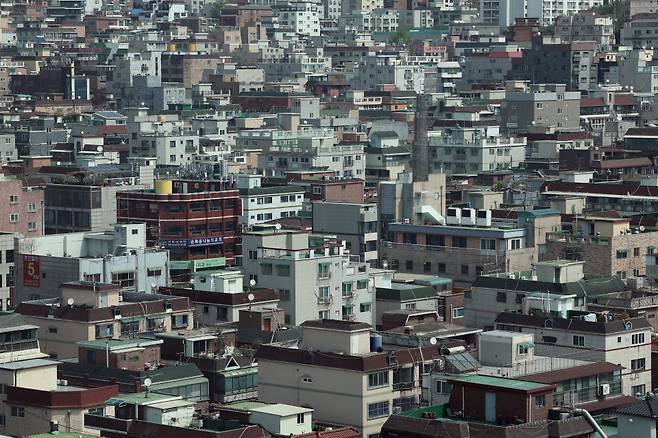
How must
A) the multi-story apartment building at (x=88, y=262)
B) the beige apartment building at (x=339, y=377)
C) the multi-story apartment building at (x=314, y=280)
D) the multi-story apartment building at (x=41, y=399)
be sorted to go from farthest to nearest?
the multi-story apartment building at (x=88, y=262) < the multi-story apartment building at (x=314, y=280) < the beige apartment building at (x=339, y=377) < the multi-story apartment building at (x=41, y=399)

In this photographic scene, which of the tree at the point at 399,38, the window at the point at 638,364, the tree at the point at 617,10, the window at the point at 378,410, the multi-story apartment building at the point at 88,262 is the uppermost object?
the tree at the point at 617,10

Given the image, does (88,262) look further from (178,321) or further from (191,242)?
(191,242)

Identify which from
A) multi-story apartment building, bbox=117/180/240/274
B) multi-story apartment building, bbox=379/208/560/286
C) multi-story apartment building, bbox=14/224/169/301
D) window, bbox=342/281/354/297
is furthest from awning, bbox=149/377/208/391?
multi-story apartment building, bbox=117/180/240/274

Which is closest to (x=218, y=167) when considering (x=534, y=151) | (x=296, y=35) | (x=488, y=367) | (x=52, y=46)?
(x=534, y=151)

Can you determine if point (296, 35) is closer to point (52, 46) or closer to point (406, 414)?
point (52, 46)

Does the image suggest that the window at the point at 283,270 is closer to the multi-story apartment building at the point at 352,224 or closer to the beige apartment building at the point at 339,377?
the beige apartment building at the point at 339,377

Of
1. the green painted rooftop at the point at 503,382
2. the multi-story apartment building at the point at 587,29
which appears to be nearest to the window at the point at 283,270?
the green painted rooftop at the point at 503,382
